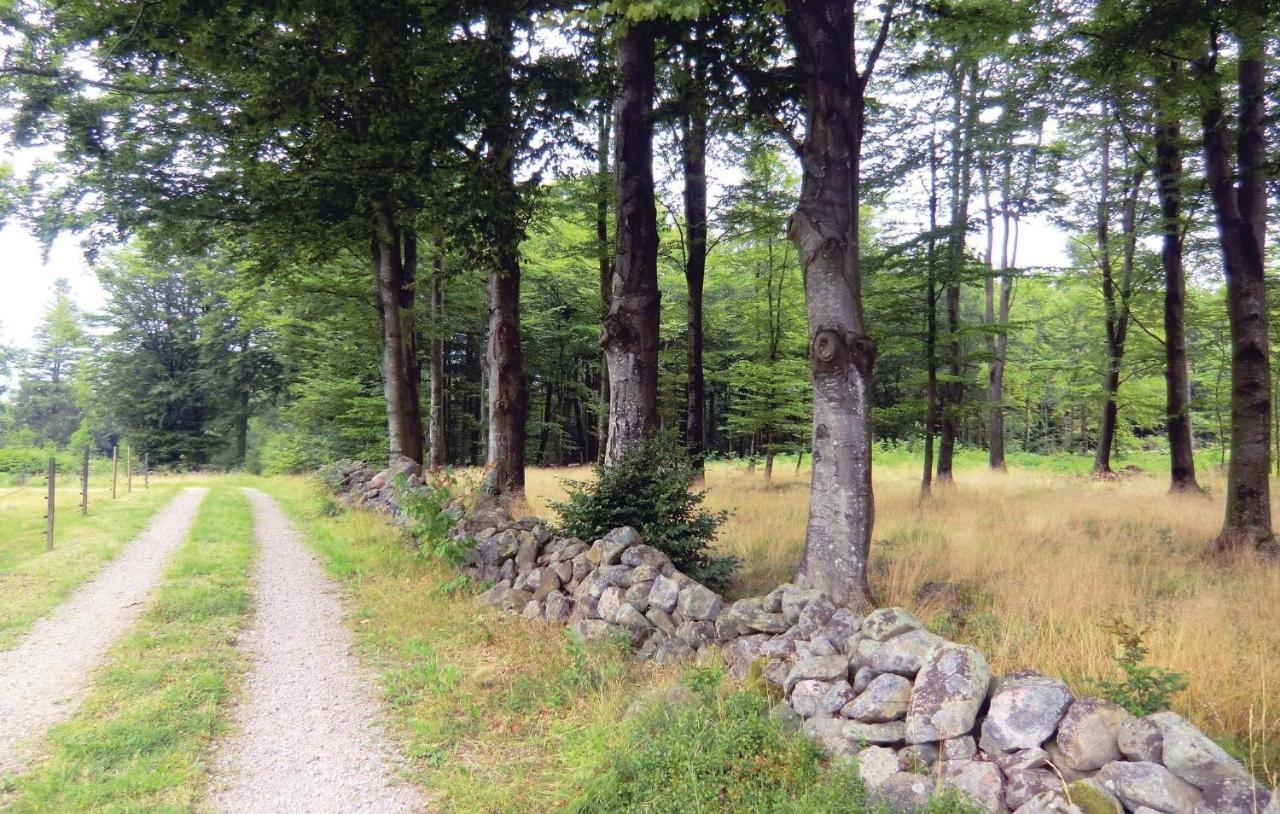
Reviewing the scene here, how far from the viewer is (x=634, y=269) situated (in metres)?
6.64

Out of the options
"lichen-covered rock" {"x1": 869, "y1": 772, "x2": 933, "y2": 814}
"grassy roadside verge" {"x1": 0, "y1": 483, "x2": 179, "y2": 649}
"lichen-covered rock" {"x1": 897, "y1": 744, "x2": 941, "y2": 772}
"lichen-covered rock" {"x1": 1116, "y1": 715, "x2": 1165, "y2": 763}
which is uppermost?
"lichen-covered rock" {"x1": 1116, "y1": 715, "x2": 1165, "y2": 763}

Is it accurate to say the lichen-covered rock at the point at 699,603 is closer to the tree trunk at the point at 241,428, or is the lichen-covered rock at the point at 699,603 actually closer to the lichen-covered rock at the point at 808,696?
the lichen-covered rock at the point at 808,696

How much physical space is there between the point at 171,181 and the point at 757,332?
47.3ft

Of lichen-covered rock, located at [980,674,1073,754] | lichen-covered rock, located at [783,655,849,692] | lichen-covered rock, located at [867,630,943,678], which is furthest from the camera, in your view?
lichen-covered rock, located at [783,655,849,692]

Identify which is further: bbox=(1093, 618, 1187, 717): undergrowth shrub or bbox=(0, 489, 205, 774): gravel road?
bbox=(0, 489, 205, 774): gravel road

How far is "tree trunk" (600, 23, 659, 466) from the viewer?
259 inches

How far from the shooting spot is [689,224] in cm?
1326

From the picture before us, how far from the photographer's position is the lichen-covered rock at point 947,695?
2744 mm

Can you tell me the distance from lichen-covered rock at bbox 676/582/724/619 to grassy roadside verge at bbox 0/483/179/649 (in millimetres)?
6024

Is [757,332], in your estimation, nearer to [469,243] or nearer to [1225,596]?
[469,243]

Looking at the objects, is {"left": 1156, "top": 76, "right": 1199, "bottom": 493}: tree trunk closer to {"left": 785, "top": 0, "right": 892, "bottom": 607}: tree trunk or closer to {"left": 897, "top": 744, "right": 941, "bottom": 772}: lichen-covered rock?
{"left": 785, "top": 0, "right": 892, "bottom": 607}: tree trunk

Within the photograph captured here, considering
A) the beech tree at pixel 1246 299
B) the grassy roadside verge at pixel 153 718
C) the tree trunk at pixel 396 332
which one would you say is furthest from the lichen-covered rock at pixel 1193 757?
the tree trunk at pixel 396 332

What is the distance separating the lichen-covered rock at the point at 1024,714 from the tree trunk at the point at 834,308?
Result: 1.90 meters

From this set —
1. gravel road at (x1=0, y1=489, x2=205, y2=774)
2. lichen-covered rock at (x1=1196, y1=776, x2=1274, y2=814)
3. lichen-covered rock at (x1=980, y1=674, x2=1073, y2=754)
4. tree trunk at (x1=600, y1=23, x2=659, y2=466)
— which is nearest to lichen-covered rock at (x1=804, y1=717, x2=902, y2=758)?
lichen-covered rock at (x1=980, y1=674, x2=1073, y2=754)
